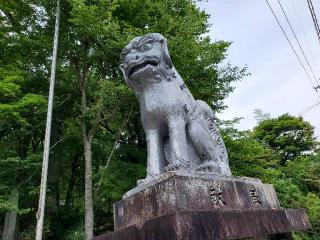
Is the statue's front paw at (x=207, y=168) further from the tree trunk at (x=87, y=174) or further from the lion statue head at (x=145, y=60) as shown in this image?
the tree trunk at (x=87, y=174)

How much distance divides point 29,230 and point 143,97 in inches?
338

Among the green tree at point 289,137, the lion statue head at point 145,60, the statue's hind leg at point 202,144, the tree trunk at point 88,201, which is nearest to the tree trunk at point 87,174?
the tree trunk at point 88,201

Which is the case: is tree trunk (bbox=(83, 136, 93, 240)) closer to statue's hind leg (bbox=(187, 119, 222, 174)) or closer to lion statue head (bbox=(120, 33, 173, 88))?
statue's hind leg (bbox=(187, 119, 222, 174))

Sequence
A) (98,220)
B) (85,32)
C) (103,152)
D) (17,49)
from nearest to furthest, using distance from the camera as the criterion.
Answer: (85,32) → (17,49) → (98,220) → (103,152)

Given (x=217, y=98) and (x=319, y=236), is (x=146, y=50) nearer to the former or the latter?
(x=217, y=98)

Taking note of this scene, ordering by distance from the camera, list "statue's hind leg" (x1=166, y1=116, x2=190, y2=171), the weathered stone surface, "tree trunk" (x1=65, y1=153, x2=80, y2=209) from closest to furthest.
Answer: the weathered stone surface, "statue's hind leg" (x1=166, y1=116, x2=190, y2=171), "tree trunk" (x1=65, y1=153, x2=80, y2=209)

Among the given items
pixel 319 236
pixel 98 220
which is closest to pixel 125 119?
pixel 98 220

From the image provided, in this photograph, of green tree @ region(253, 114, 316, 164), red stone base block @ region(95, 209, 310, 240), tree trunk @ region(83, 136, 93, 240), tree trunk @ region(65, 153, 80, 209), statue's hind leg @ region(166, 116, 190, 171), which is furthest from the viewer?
green tree @ region(253, 114, 316, 164)

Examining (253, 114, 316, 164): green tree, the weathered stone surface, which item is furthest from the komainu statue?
(253, 114, 316, 164): green tree

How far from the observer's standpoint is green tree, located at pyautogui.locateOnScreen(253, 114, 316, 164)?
82.2 ft

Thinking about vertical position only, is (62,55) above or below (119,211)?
above

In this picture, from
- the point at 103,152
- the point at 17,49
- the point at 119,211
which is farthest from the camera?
the point at 103,152

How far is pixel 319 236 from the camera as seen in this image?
35.6ft

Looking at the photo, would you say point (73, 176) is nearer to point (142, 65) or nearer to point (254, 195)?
point (142, 65)
